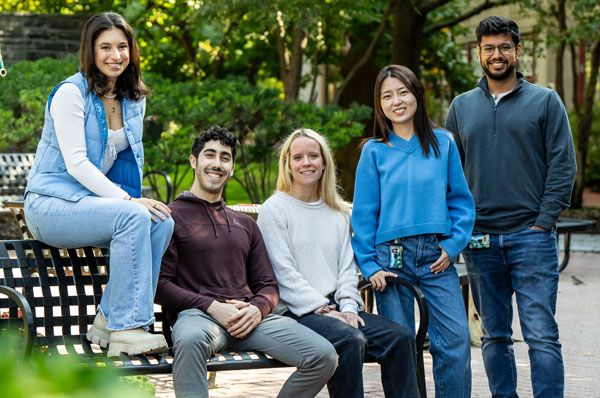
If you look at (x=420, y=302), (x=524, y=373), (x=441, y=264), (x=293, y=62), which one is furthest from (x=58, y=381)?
(x=293, y=62)

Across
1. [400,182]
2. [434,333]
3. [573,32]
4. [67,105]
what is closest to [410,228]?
[400,182]

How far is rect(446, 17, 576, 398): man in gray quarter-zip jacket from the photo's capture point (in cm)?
400

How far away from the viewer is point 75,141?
3580mm

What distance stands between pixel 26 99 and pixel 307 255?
7.22 meters

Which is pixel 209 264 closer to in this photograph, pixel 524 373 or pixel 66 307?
pixel 66 307

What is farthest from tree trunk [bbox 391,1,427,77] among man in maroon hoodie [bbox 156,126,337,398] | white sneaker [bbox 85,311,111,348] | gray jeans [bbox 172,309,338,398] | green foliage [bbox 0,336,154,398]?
green foliage [bbox 0,336,154,398]

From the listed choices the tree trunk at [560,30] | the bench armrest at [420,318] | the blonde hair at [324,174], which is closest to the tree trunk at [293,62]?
the tree trunk at [560,30]

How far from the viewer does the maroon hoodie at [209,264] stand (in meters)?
3.78

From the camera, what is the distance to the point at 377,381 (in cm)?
541

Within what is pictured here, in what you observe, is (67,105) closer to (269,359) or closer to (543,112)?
(269,359)

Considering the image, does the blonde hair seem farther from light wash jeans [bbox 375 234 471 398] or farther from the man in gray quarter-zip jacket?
the man in gray quarter-zip jacket

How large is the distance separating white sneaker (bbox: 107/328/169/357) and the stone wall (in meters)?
11.1

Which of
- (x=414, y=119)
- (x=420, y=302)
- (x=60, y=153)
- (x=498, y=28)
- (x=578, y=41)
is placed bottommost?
(x=420, y=302)

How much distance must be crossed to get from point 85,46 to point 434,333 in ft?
7.02
